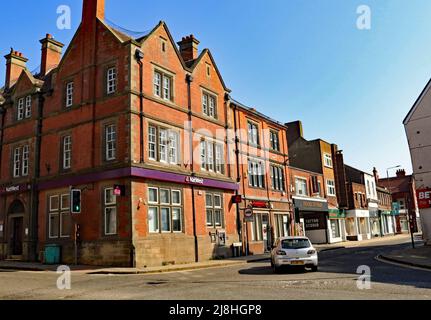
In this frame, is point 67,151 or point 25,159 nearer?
point 67,151

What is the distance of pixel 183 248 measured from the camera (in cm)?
2303

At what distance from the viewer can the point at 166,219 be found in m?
22.8

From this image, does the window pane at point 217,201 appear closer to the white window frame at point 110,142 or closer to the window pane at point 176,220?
the window pane at point 176,220

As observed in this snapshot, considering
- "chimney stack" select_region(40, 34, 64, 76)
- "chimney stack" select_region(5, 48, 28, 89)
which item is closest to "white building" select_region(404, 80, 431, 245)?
"chimney stack" select_region(40, 34, 64, 76)

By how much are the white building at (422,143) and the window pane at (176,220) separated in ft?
52.8

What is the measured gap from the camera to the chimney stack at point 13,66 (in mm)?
31766

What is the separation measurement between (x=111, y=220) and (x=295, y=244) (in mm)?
9830

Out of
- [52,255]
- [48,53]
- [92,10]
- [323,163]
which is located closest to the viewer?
[52,255]

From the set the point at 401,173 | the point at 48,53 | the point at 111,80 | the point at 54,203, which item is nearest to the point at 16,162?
the point at 54,203

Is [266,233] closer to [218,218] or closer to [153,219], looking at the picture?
[218,218]

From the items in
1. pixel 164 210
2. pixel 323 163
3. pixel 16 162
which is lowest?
pixel 164 210
